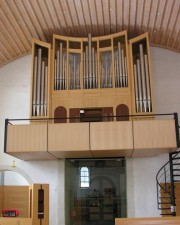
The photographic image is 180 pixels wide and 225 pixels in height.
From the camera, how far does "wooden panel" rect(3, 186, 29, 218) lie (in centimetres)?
1221

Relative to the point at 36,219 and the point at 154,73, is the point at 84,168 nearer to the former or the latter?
the point at 36,219

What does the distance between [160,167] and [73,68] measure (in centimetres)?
446

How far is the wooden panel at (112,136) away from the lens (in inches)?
378

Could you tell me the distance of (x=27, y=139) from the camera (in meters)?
9.88

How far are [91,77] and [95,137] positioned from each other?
8.09 feet

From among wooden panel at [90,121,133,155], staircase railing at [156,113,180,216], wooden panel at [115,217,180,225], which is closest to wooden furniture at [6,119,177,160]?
wooden panel at [90,121,133,155]

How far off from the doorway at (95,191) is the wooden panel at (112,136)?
241cm

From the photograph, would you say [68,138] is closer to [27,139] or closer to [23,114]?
[27,139]

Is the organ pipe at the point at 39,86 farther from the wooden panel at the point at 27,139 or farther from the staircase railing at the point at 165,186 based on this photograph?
the staircase railing at the point at 165,186

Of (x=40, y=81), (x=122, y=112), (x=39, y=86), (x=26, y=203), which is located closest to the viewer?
(x=122, y=112)

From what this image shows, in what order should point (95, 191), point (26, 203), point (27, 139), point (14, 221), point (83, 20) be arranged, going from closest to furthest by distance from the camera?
point (14, 221) → point (27, 139) → point (83, 20) → point (95, 191) → point (26, 203)

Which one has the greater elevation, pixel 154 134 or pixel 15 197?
pixel 154 134

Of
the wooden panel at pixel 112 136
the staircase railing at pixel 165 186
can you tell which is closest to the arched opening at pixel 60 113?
the wooden panel at pixel 112 136

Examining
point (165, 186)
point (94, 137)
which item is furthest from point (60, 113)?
point (165, 186)
